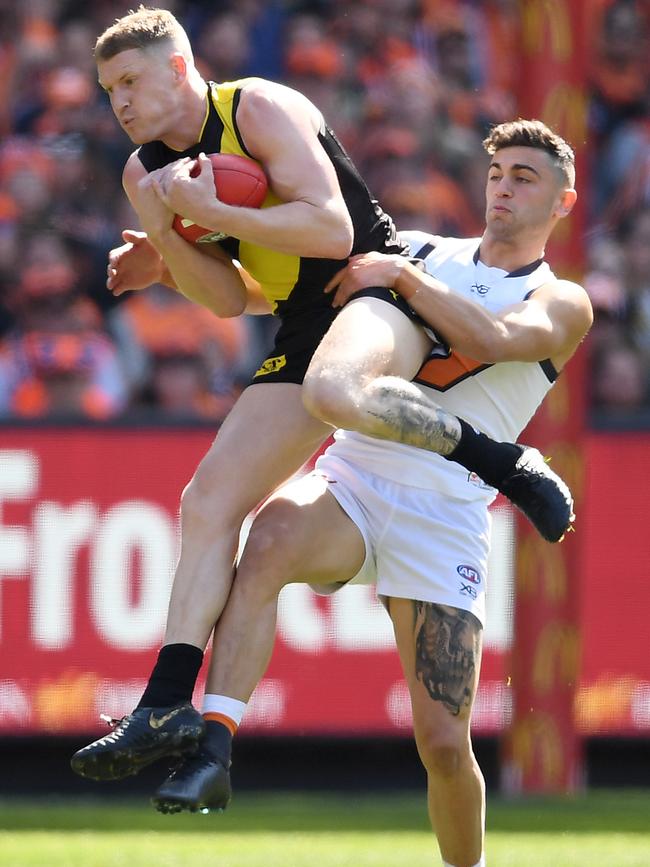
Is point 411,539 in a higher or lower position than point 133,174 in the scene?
lower

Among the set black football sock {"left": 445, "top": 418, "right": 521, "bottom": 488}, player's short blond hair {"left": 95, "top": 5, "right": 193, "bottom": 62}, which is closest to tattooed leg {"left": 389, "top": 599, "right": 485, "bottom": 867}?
black football sock {"left": 445, "top": 418, "right": 521, "bottom": 488}

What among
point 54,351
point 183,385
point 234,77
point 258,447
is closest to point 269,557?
point 258,447

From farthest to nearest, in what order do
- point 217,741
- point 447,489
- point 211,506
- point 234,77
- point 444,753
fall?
point 234,77, point 447,489, point 444,753, point 211,506, point 217,741

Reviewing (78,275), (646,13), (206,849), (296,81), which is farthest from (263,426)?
(646,13)

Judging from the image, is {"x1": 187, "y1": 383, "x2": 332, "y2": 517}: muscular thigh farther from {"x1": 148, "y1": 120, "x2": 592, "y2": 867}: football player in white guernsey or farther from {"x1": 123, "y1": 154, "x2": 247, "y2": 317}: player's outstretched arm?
{"x1": 123, "y1": 154, "x2": 247, "y2": 317}: player's outstretched arm

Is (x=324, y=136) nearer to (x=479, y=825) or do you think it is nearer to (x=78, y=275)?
(x=479, y=825)

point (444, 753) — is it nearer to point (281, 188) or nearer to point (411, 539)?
point (411, 539)

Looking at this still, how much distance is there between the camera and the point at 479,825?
5.37m

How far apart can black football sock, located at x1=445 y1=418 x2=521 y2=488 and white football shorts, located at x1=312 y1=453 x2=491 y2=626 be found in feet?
1.15

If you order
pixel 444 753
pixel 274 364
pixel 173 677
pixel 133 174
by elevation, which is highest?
pixel 133 174

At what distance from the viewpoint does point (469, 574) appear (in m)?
5.33

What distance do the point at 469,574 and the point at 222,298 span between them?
3.71ft

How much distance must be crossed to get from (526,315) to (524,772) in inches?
154

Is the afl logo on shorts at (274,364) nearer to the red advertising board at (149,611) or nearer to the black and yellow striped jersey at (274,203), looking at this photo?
the black and yellow striped jersey at (274,203)
